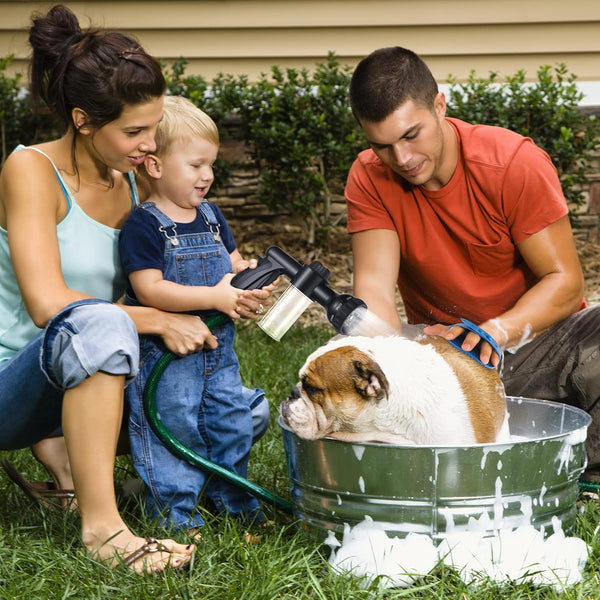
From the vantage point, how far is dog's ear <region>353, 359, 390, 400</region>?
2402 mm

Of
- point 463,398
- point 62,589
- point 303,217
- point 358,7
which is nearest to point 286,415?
point 463,398

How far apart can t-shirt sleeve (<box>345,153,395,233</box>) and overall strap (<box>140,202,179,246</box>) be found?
85 centimetres

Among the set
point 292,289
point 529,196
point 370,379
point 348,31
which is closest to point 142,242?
point 292,289

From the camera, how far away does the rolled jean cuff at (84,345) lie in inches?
96.7

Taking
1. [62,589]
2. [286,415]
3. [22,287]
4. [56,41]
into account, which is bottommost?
[62,589]

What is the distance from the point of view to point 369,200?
3.42m

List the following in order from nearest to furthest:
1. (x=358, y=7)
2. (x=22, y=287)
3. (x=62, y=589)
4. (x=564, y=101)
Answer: (x=62, y=589), (x=22, y=287), (x=564, y=101), (x=358, y=7)

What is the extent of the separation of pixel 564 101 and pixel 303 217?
1974mm

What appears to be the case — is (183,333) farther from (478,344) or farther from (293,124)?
(293,124)

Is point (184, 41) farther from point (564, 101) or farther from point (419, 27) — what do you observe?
point (564, 101)

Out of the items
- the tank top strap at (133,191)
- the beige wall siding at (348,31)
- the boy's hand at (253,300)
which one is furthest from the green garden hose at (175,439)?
the beige wall siding at (348,31)

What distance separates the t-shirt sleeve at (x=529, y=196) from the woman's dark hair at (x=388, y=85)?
15.9 inches

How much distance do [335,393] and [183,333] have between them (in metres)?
0.57

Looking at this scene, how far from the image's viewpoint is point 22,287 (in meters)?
2.60
